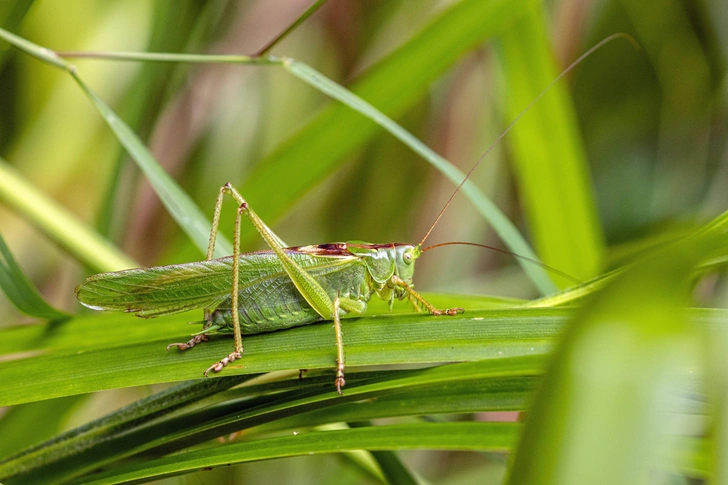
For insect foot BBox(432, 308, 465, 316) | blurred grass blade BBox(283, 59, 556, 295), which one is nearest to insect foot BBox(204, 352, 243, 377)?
insect foot BBox(432, 308, 465, 316)

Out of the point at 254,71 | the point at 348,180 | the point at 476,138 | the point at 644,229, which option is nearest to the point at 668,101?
the point at 644,229

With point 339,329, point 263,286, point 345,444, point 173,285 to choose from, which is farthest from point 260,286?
point 345,444

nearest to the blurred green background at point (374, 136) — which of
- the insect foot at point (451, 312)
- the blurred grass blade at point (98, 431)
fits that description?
the insect foot at point (451, 312)

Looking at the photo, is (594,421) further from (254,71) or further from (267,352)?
(254,71)

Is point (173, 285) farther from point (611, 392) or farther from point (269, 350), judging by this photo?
point (611, 392)

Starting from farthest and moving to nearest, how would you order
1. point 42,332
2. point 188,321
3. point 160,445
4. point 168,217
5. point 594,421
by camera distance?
point 168,217 → point 188,321 → point 42,332 → point 160,445 → point 594,421

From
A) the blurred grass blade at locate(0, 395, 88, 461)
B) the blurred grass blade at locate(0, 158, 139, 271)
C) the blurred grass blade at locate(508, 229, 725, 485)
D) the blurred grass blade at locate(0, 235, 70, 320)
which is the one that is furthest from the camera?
the blurred grass blade at locate(0, 158, 139, 271)

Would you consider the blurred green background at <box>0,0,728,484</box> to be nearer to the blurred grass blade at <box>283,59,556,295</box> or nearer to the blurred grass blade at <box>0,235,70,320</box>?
the blurred grass blade at <box>283,59,556,295</box>

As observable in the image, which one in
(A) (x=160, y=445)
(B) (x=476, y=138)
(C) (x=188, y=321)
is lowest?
(A) (x=160, y=445)
